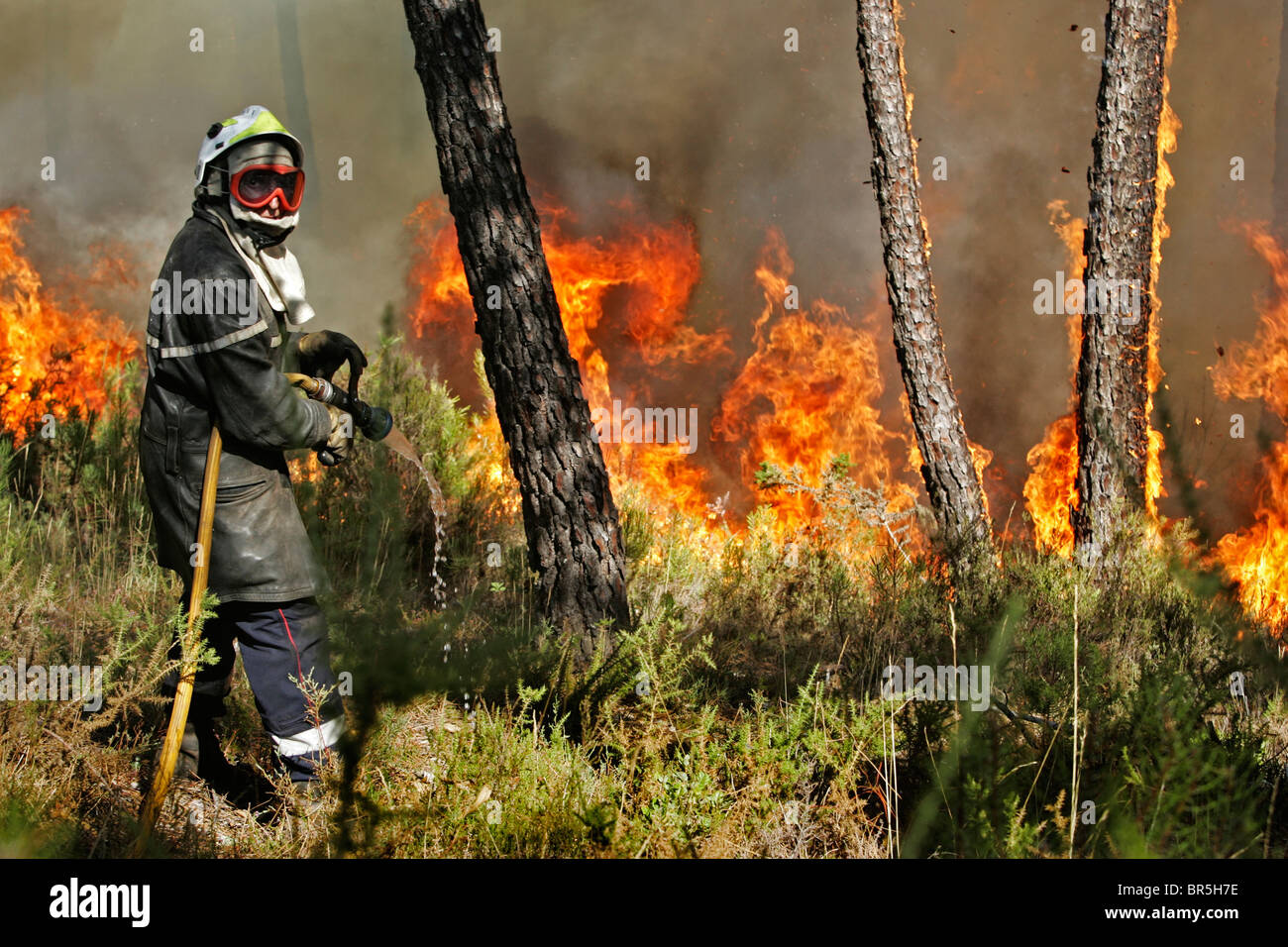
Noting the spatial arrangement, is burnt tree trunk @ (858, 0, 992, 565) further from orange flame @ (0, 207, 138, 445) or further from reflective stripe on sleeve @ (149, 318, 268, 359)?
orange flame @ (0, 207, 138, 445)

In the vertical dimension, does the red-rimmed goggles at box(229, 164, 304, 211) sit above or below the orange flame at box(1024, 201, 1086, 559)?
above

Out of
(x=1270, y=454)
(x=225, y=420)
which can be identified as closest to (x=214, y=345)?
(x=225, y=420)

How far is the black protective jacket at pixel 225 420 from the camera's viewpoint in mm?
2814

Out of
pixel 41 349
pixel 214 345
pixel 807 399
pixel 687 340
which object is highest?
pixel 687 340

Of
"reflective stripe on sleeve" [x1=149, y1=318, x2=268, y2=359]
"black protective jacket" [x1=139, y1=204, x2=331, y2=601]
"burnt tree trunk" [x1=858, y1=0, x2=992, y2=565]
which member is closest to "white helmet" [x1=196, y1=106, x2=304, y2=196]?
"black protective jacket" [x1=139, y1=204, x2=331, y2=601]

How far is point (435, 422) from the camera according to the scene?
6383 mm

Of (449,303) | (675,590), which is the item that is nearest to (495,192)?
(675,590)

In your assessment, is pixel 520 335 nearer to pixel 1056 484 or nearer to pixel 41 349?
pixel 1056 484

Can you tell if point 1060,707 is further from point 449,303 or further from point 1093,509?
point 449,303

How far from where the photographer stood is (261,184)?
2.99 metres

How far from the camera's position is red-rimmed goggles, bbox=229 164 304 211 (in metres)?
2.96

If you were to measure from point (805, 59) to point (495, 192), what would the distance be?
26.3 feet

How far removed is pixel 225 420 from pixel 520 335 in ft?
4.81

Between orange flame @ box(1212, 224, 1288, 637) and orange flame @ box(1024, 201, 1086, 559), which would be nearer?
orange flame @ box(1024, 201, 1086, 559)
